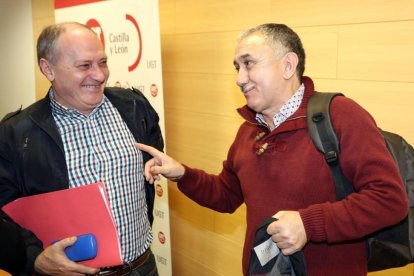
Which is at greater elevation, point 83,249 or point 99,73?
point 99,73

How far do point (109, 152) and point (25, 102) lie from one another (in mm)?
4322

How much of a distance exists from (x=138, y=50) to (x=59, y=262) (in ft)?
5.50

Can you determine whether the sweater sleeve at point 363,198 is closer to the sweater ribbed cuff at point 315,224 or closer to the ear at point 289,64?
the sweater ribbed cuff at point 315,224

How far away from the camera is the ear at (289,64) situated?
1456mm

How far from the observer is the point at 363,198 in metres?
1.19

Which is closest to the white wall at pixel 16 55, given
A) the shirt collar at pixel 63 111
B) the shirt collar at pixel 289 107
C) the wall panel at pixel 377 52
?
the shirt collar at pixel 63 111

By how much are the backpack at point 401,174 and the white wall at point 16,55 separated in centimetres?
464

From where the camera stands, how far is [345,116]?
1.27 m

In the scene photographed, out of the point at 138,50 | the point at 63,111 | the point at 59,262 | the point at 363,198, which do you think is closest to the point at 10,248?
the point at 59,262

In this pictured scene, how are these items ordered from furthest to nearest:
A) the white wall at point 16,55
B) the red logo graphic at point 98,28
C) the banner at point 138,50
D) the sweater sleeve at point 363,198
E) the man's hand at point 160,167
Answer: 1. the white wall at point 16,55
2. the red logo graphic at point 98,28
3. the banner at point 138,50
4. the man's hand at point 160,167
5. the sweater sleeve at point 363,198

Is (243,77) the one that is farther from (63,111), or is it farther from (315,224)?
(63,111)

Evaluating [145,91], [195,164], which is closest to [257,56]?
[145,91]

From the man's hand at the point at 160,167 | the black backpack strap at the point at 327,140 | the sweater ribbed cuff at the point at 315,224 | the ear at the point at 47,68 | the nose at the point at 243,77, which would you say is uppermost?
the ear at the point at 47,68

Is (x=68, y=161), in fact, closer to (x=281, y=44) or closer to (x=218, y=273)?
(x=281, y=44)
